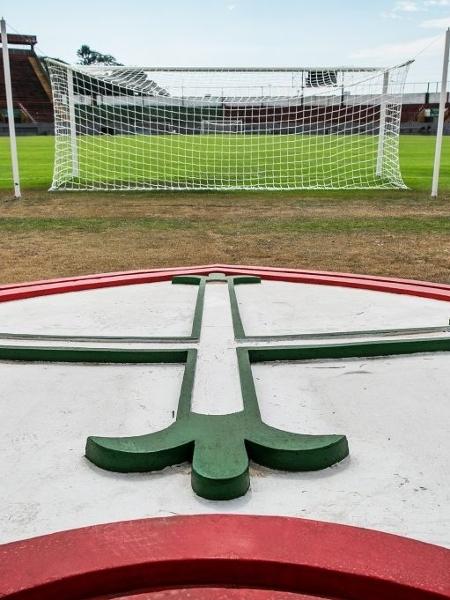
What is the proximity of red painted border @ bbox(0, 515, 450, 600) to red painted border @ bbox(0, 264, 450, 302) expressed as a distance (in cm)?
182

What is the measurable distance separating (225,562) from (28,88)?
51524 mm

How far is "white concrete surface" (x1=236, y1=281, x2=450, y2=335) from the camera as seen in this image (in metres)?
2.26

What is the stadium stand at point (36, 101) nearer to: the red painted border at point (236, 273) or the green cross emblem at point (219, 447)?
the red painted border at point (236, 273)

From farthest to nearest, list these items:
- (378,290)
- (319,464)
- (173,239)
A: 1. (173,239)
2. (378,290)
3. (319,464)

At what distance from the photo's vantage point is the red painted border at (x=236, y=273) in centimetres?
273

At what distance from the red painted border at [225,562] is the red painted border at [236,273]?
1.82m

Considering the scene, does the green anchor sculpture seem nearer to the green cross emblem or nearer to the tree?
the green cross emblem

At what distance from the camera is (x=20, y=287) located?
9.26 ft

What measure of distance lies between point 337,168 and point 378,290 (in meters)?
12.6

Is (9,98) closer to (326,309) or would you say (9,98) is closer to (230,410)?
(326,309)

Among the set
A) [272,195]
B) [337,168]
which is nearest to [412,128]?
[337,168]

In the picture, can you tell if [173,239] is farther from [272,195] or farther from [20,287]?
[272,195]

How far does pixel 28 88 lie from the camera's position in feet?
155

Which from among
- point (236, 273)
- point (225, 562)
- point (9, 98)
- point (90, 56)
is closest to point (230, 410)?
point (225, 562)
